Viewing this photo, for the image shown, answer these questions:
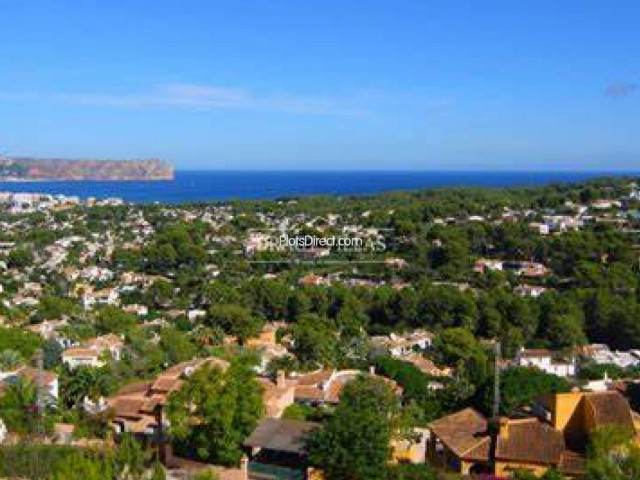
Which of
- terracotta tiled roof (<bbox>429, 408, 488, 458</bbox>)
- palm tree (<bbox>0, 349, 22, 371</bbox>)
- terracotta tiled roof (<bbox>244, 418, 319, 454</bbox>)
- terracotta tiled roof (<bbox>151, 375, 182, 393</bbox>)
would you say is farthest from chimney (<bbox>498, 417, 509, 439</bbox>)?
palm tree (<bbox>0, 349, 22, 371</bbox>)

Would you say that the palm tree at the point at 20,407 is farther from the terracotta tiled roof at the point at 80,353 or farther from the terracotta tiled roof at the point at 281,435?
the terracotta tiled roof at the point at 80,353

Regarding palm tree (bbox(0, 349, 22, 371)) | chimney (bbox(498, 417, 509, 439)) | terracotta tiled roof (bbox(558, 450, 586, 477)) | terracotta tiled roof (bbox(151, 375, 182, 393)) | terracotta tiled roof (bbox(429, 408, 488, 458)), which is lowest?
palm tree (bbox(0, 349, 22, 371))

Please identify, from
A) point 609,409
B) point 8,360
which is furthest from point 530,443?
point 8,360

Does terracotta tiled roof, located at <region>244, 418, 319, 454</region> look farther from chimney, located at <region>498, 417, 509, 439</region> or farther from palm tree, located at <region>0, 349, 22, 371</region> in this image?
palm tree, located at <region>0, 349, 22, 371</region>

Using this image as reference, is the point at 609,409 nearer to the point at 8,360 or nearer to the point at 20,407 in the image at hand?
the point at 20,407

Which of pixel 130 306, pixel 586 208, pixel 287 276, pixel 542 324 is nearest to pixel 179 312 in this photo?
pixel 130 306

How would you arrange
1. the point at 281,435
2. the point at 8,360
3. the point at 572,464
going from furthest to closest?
the point at 8,360, the point at 281,435, the point at 572,464

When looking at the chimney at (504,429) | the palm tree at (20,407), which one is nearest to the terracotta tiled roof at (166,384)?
the palm tree at (20,407)

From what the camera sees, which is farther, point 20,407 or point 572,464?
point 20,407
